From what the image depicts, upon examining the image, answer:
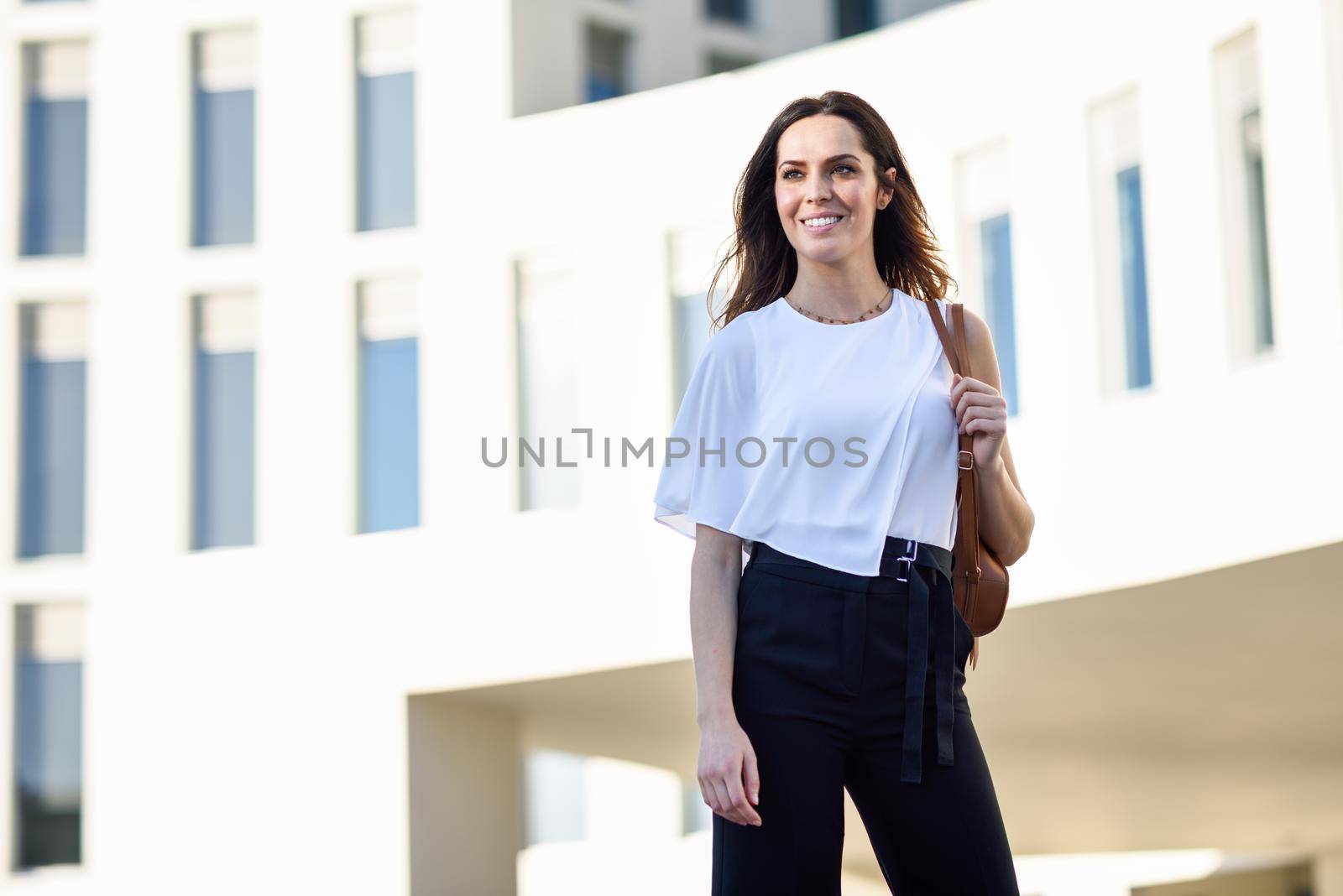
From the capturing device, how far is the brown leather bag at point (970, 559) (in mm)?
2434

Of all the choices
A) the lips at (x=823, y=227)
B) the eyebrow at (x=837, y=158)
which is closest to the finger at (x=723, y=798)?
the lips at (x=823, y=227)

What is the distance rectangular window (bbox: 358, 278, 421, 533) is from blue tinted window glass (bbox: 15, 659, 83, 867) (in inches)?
126

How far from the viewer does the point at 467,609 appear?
1259 centimetres

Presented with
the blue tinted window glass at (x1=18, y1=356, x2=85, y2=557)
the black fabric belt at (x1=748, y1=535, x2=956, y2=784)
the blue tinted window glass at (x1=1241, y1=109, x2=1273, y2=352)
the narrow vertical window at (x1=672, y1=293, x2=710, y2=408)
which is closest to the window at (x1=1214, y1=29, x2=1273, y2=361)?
the blue tinted window glass at (x1=1241, y1=109, x2=1273, y2=352)

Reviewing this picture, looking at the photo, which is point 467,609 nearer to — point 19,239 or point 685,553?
point 685,553

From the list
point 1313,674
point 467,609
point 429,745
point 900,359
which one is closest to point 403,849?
point 429,745

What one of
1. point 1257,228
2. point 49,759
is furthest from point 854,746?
point 49,759

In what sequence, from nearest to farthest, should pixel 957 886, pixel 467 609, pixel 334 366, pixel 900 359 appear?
pixel 957 886
pixel 900 359
pixel 467 609
pixel 334 366

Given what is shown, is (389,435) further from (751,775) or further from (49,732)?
(751,775)

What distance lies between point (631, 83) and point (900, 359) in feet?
48.6

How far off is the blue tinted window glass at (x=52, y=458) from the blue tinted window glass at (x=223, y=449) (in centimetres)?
129

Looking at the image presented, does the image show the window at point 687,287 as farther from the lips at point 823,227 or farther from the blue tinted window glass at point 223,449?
the lips at point 823,227

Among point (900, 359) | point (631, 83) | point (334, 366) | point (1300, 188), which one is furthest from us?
point (631, 83)

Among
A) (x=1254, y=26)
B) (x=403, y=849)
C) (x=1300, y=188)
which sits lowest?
(x=403, y=849)
